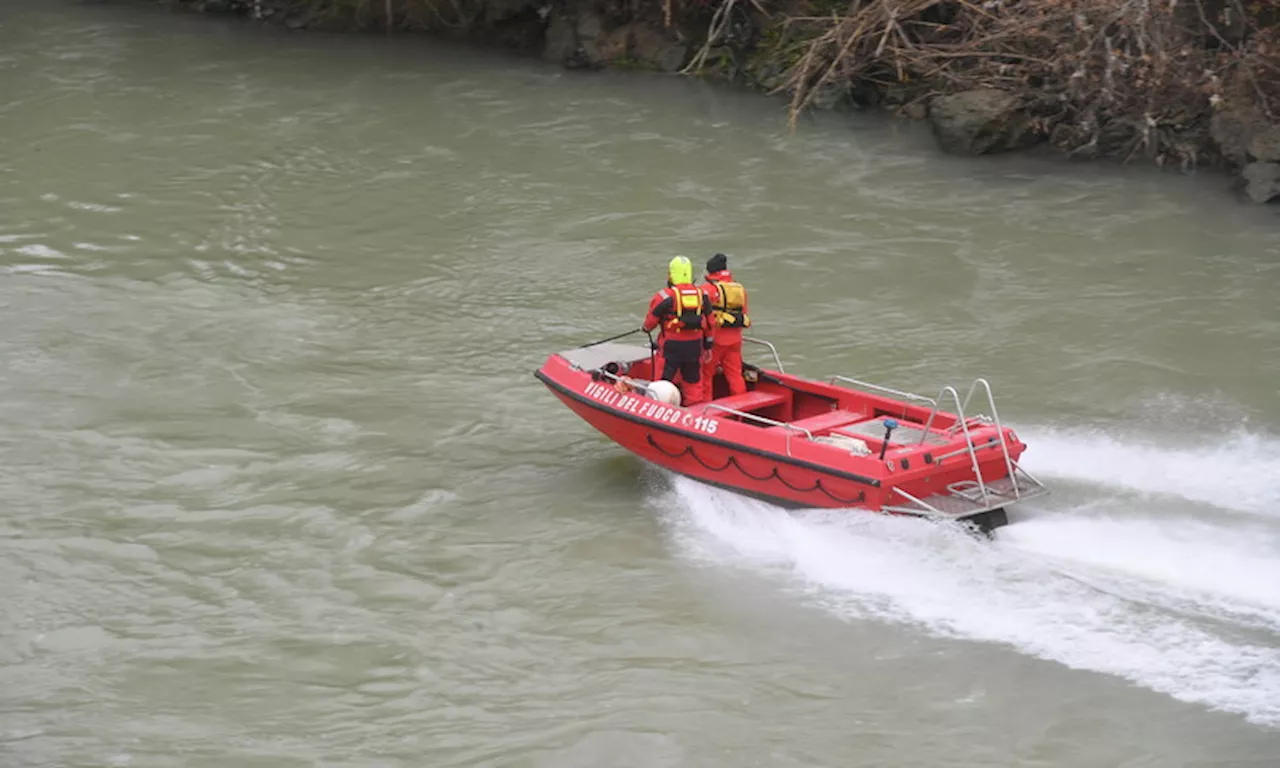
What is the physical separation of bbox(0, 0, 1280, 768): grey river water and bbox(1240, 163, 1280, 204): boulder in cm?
30

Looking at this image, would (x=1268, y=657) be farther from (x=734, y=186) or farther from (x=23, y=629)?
(x=734, y=186)

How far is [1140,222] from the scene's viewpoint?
18.4 metres

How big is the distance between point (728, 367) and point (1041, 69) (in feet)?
33.3

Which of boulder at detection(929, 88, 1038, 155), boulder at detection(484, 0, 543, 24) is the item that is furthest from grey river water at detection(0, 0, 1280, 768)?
boulder at detection(484, 0, 543, 24)

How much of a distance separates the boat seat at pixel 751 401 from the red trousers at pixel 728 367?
79 mm

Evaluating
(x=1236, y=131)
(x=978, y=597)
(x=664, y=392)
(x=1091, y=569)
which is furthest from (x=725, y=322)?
(x=1236, y=131)

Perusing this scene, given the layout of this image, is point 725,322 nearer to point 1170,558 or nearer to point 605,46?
A: point 1170,558

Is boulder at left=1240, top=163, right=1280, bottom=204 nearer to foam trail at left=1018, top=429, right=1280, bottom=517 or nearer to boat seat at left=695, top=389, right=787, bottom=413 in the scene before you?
foam trail at left=1018, top=429, right=1280, bottom=517

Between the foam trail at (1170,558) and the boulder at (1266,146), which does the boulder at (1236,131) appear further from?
the foam trail at (1170,558)

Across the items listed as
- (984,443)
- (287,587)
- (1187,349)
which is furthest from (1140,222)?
(287,587)

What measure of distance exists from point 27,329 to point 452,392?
4416 mm

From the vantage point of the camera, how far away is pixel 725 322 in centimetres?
1236

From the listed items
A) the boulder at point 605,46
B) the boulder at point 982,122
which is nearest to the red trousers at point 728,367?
the boulder at point 982,122

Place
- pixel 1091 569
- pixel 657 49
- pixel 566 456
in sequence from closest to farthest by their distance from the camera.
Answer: pixel 1091 569
pixel 566 456
pixel 657 49
